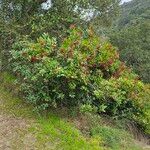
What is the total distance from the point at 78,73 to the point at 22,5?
4589mm

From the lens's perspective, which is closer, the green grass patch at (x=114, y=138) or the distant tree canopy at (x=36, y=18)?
the green grass patch at (x=114, y=138)

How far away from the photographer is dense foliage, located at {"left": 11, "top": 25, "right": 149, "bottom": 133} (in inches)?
480

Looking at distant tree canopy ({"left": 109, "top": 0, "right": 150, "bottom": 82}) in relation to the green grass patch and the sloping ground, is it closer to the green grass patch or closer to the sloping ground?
the green grass patch

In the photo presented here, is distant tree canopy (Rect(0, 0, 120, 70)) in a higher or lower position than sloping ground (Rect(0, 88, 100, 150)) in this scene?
higher

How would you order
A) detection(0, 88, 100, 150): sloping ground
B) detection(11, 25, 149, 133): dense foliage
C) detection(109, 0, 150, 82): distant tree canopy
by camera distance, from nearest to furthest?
detection(0, 88, 100, 150): sloping ground < detection(11, 25, 149, 133): dense foliage < detection(109, 0, 150, 82): distant tree canopy

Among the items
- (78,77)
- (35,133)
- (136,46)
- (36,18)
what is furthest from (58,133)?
(136,46)

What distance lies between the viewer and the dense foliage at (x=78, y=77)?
12195 millimetres

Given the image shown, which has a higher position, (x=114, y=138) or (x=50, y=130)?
(x=50, y=130)

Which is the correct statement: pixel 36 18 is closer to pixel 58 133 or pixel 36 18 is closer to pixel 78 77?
pixel 78 77

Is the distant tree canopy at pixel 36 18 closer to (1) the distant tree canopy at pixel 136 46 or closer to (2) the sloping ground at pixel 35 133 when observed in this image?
(2) the sloping ground at pixel 35 133

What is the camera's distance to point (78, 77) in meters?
12.2

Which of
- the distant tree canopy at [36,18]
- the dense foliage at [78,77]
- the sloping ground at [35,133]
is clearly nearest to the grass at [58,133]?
the sloping ground at [35,133]

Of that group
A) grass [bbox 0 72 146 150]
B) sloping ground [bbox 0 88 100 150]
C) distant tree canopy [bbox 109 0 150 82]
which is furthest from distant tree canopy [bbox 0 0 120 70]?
distant tree canopy [bbox 109 0 150 82]

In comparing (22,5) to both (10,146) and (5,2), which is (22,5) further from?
(10,146)
